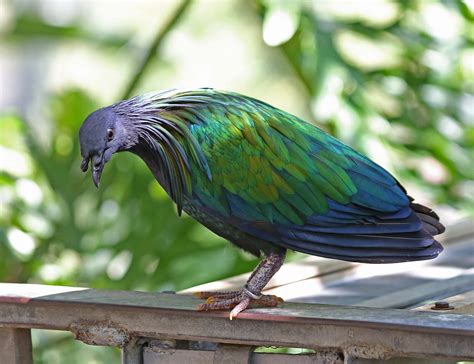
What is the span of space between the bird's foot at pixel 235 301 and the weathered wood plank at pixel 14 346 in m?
0.48

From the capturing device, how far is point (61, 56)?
6.30m

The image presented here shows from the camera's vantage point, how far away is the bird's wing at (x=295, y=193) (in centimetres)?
229

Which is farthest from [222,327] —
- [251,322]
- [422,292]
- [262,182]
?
[422,292]

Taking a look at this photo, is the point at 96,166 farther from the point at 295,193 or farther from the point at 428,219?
the point at 428,219

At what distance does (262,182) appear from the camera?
7.54ft

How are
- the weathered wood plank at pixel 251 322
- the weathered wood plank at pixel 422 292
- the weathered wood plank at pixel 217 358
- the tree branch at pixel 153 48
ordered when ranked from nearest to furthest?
the weathered wood plank at pixel 251 322
the weathered wood plank at pixel 217 358
the weathered wood plank at pixel 422 292
the tree branch at pixel 153 48

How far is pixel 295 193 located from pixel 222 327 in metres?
0.34

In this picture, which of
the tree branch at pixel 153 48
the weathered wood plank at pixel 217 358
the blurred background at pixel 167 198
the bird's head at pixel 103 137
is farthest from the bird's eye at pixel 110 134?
the tree branch at pixel 153 48

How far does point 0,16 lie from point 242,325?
4250 mm

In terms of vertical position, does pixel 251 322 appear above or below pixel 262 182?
below

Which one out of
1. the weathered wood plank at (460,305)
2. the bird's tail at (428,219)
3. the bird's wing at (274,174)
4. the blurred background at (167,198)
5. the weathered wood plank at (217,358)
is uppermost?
the blurred background at (167,198)

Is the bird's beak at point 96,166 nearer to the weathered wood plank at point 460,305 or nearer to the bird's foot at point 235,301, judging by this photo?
the bird's foot at point 235,301

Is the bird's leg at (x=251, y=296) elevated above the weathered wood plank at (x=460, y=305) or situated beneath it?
elevated above

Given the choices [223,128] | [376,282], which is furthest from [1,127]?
[223,128]
